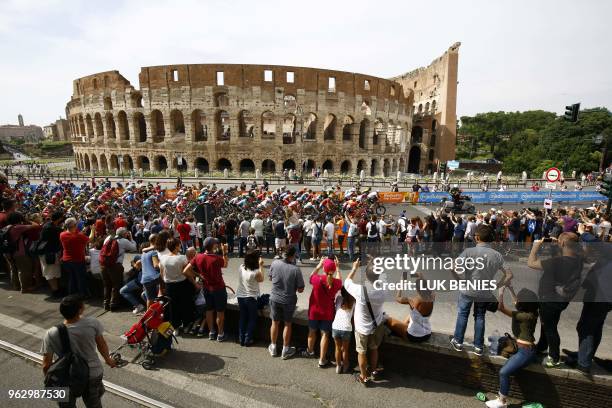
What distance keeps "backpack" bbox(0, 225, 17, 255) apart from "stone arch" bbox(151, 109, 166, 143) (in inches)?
1386

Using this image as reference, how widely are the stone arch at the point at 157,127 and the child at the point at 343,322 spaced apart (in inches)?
1587

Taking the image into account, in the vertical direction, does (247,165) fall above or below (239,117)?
below

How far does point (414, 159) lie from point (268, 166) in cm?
2849

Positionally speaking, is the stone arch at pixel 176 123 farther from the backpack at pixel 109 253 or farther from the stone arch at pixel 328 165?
the backpack at pixel 109 253

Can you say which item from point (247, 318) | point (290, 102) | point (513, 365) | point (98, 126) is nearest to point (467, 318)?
point (513, 365)

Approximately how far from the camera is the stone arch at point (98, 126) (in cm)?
4141

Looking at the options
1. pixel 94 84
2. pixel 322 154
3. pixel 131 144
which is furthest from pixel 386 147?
pixel 94 84

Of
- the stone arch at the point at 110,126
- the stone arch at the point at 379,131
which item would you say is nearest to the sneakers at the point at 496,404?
the stone arch at the point at 379,131

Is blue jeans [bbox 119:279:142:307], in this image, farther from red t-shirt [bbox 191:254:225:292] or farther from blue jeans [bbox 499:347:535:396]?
blue jeans [bbox 499:347:535:396]

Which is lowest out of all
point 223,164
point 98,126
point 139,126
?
point 223,164

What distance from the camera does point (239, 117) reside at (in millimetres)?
39156

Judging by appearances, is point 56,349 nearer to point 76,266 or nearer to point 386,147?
point 76,266

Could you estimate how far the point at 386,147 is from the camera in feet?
146

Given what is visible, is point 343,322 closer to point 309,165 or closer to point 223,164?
point 309,165
